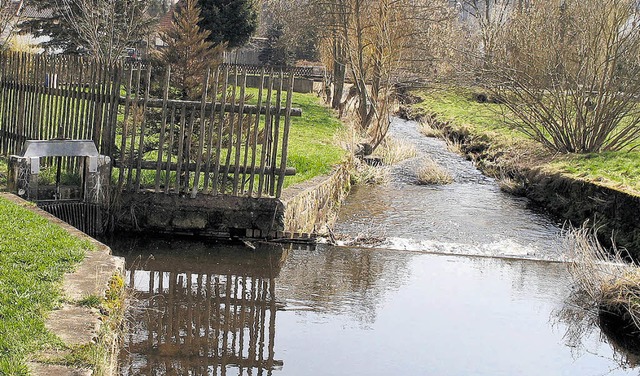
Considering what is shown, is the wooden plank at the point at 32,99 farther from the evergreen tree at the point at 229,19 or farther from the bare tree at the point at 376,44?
the evergreen tree at the point at 229,19

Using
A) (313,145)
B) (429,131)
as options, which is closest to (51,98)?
(313,145)

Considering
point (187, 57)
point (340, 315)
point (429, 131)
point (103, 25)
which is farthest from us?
point (103, 25)

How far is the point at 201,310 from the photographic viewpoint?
357 inches

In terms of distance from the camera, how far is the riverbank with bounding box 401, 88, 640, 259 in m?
14.6

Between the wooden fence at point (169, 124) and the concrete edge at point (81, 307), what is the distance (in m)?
2.85

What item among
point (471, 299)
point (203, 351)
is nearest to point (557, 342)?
point (471, 299)

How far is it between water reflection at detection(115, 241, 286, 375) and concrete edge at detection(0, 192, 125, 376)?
614 millimetres

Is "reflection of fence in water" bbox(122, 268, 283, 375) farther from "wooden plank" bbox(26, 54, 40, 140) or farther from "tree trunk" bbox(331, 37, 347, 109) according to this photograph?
"tree trunk" bbox(331, 37, 347, 109)

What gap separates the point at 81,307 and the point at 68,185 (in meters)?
5.34

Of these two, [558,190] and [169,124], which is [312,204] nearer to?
[169,124]

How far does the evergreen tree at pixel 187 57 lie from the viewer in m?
12.5

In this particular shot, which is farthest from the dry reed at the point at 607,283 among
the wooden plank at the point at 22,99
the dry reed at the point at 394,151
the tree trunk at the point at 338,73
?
the tree trunk at the point at 338,73

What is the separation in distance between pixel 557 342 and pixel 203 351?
3.87 m

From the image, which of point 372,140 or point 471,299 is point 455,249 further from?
point 372,140
